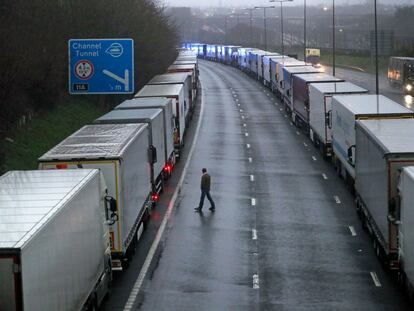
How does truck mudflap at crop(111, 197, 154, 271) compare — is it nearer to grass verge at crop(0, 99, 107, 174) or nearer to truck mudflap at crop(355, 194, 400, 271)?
truck mudflap at crop(355, 194, 400, 271)

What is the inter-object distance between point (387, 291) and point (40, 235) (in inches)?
407

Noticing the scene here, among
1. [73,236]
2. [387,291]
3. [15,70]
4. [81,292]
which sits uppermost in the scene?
[15,70]

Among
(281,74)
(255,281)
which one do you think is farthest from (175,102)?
(281,74)

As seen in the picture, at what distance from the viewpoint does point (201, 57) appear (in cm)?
17312

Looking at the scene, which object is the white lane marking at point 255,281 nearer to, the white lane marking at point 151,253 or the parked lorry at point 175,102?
the white lane marking at point 151,253

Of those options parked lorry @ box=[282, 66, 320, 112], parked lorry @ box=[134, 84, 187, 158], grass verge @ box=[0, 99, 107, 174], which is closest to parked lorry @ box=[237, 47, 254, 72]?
parked lorry @ box=[282, 66, 320, 112]

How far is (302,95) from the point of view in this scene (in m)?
51.2

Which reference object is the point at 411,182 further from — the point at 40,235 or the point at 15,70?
the point at 15,70

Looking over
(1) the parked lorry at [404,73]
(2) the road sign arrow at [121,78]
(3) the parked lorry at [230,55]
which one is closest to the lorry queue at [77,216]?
(2) the road sign arrow at [121,78]

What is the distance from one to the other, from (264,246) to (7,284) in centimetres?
1446

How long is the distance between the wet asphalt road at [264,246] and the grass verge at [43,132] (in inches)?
236

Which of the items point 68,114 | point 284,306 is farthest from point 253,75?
point 284,306

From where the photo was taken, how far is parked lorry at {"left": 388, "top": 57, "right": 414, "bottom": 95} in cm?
8050

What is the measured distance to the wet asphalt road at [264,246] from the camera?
20156 millimetres
